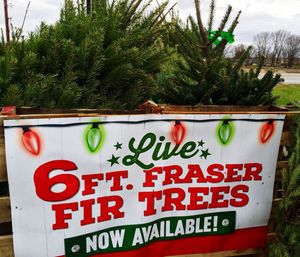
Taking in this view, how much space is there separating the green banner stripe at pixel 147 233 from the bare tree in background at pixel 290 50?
62513 millimetres

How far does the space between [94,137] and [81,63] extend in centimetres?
102

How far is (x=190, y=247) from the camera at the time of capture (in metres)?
2.85

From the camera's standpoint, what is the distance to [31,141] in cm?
230

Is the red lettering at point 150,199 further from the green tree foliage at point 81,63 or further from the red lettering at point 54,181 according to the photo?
the green tree foliage at point 81,63

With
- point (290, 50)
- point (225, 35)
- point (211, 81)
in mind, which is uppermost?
point (290, 50)

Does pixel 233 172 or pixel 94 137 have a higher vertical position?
pixel 94 137

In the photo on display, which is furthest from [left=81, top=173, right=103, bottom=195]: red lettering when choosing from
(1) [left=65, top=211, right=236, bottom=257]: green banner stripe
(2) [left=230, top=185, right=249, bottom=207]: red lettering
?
(2) [left=230, top=185, right=249, bottom=207]: red lettering

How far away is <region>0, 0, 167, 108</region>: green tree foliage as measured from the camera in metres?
2.99

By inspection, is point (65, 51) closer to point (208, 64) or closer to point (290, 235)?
point (208, 64)

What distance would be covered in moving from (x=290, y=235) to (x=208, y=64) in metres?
1.72

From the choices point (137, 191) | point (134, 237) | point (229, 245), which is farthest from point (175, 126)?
point (229, 245)

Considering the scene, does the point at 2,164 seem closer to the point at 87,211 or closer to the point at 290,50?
the point at 87,211

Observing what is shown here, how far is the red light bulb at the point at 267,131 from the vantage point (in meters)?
2.85

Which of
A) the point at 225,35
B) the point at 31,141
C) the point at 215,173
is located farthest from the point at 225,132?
the point at 31,141
